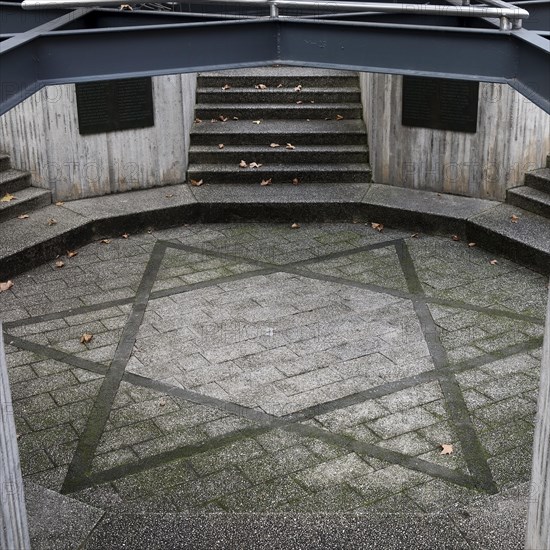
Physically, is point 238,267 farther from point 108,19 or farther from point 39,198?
point 108,19

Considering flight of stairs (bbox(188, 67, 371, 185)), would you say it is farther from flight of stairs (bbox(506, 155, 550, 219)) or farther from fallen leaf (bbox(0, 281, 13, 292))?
fallen leaf (bbox(0, 281, 13, 292))

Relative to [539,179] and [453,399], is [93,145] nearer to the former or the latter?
[539,179]

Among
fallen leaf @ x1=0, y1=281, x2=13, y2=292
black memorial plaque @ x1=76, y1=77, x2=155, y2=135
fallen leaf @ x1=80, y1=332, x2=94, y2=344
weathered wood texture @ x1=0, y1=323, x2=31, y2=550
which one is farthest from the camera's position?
black memorial plaque @ x1=76, y1=77, x2=155, y2=135

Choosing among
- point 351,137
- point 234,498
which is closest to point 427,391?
point 234,498

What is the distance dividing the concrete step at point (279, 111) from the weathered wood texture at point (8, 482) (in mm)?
9335

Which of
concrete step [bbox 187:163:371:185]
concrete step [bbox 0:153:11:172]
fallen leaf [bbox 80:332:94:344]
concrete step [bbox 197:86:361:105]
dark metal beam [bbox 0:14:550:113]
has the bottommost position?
fallen leaf [bbox 80:332:94:344]

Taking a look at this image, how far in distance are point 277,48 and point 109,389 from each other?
10.8 ft

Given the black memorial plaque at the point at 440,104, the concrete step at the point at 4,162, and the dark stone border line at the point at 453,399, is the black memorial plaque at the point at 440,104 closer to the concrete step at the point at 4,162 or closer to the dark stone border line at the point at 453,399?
the dark stone border line at the point at 453,399

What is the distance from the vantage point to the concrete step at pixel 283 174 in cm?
1323

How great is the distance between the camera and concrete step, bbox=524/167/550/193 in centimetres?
1186

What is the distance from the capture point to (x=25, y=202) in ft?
39.5

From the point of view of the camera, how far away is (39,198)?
12.2 metres

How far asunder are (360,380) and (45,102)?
597 centimetres

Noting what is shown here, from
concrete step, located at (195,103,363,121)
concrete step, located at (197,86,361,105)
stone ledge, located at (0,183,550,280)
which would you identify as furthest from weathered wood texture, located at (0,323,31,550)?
concrete step, located at (197,86,361,105)
